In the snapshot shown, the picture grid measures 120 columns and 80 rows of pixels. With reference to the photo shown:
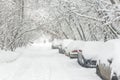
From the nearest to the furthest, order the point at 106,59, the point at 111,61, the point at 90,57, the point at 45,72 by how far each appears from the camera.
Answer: the point at 111,61
the point at 106,59
the point at 45,72
the point at 90,57

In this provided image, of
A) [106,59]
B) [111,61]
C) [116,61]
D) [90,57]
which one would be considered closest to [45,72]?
[90,57]

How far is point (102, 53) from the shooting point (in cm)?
1405

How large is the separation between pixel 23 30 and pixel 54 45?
22315mm

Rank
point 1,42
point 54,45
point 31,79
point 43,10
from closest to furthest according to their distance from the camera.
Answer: point 31,79 < point 1,42 < point 43,10 < point 54,45

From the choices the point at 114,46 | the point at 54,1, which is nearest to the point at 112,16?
the point at 114,46

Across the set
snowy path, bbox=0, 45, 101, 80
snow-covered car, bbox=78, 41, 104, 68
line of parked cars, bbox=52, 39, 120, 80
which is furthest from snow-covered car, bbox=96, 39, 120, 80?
snow-covered car, bbox=78, 41, 104, 68

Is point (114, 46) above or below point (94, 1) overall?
below

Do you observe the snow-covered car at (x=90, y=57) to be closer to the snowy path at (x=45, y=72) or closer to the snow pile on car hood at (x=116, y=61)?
the snowy path at (x=45, y=72)

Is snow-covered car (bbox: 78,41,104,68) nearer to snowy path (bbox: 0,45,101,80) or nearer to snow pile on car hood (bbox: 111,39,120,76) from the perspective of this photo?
snowy path (bbox: 0,45,101,80)

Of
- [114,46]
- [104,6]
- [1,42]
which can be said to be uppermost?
[104,6]

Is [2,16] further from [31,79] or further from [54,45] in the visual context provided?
[54,45]

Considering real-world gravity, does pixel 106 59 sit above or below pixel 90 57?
above

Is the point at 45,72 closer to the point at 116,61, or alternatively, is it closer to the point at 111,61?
the point at 111,61

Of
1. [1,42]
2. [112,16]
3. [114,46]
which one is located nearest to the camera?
[114,46]
